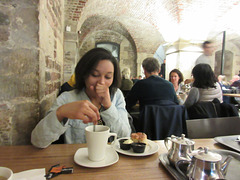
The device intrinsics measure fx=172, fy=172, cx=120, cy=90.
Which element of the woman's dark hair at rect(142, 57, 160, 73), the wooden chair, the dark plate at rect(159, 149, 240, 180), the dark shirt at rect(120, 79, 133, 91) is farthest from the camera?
the dark shirt at rect(120, 79, 133, 91)

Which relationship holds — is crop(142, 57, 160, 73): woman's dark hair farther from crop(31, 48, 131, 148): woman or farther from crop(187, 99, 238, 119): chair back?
crop(31, 48, 131, 148): woman

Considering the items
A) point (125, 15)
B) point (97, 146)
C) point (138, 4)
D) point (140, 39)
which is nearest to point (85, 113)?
point (97, 146)

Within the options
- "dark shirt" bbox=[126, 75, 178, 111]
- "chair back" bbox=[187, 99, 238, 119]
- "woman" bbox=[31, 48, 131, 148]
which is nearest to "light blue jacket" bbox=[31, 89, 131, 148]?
"woman" bbox=[31, 48, 131, 148]

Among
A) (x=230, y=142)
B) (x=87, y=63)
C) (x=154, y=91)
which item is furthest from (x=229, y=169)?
(x=154, y=91)

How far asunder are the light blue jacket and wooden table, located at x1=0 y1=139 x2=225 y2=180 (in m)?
0.07

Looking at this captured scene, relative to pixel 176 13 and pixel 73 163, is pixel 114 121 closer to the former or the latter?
pixel 73 163

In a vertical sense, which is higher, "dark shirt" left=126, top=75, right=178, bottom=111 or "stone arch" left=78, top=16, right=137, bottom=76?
"stone arch" left=78, top=16, right=137, bottom=76

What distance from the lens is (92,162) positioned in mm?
733

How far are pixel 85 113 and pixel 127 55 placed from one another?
10.2 meters

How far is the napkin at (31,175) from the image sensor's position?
23.7 inches

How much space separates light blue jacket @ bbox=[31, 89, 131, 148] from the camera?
867 millimetres

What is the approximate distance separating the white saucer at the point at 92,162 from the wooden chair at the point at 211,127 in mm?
708

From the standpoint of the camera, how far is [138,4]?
643cm

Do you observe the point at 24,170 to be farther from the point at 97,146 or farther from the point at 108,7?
the point at 108,7
